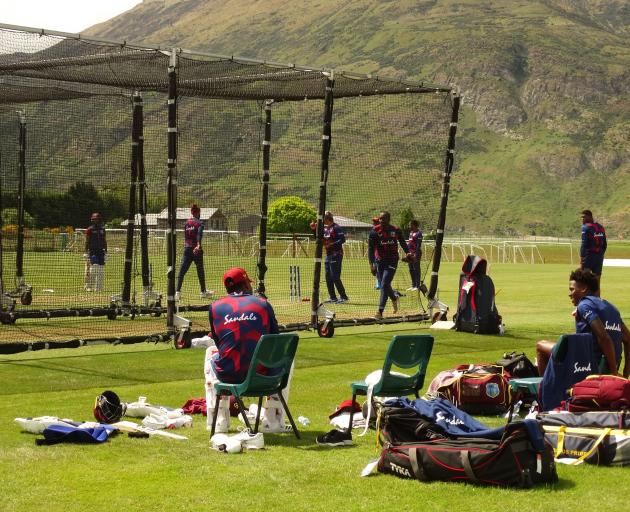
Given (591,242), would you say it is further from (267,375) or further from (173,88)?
(267,375)

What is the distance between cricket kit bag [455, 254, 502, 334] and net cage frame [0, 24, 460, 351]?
1373 millimetres

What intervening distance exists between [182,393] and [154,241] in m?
14.0

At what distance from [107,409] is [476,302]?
34.5 ft

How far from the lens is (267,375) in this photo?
398 inches

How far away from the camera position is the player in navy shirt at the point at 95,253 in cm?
2319

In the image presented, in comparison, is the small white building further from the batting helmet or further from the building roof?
the batting helmet

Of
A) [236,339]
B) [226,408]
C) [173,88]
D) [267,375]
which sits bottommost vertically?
[226,408]

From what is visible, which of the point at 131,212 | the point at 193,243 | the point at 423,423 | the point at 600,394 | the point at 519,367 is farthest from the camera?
the point at 193,243

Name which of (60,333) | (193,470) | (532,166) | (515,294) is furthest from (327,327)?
(532,166)

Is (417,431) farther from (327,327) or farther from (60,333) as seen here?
(60,333)

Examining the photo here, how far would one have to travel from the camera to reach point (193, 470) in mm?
8680

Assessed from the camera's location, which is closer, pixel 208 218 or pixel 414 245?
pixel 208 218

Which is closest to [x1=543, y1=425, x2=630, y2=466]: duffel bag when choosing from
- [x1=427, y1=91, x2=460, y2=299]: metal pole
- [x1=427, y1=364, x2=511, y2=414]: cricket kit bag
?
[x1=427, y1=364, x2=511, y2=414]: cricket kit bag

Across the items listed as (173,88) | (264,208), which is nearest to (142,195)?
(264,208)
